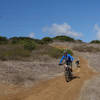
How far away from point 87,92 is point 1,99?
3.71 meters

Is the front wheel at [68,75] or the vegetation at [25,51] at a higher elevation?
the vegetation at [25,51]

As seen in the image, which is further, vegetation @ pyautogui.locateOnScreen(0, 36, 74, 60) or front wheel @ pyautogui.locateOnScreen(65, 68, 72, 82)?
vegetation @ pyautogui.locateOnScreen(0, 36, 74, 60)

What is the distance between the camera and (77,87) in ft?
28.7

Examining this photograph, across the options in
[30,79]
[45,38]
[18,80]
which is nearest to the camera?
[18,80]

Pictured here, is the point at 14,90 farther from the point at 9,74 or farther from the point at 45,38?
the point at 45,38

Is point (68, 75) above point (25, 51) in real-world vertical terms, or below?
below

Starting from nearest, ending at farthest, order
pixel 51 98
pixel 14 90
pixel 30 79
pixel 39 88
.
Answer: pixel 51 98 < pixel 14 90 < pixel 39 88 < pixel 30 79

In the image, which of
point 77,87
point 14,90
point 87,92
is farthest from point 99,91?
point 14,90

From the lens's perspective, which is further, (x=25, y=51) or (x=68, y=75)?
(x=25, y=51)

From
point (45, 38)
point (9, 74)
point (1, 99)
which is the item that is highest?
point (45, 38)

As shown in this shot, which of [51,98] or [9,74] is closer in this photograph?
[51,98]

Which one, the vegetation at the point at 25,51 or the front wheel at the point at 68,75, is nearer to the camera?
the front wheel at the point at 68,75

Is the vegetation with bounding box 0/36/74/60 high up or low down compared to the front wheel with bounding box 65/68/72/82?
up

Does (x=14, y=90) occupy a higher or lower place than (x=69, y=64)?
lower
